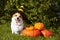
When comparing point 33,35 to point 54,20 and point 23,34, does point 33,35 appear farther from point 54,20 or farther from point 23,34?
point 54,20

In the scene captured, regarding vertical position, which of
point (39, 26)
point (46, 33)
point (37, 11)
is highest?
point (37, 11)

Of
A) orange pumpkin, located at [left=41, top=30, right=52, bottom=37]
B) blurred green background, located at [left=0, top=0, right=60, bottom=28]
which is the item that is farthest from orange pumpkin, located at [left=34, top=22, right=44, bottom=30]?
blurred green background, located at [left=0, top=0, right=60, bottom=28]

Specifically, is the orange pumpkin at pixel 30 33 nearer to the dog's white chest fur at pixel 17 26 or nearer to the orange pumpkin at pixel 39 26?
the dog's white chest fur at pixel 17 26

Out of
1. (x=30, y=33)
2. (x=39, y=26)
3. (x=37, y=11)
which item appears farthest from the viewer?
(x=37, y=11)

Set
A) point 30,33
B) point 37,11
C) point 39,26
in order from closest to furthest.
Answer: point 30,33, point 39,26, point 37,11

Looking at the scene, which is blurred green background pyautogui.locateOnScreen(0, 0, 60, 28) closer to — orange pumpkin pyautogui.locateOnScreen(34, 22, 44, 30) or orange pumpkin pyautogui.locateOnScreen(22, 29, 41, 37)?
orange pumpkin pyautogui.locateOnScreen(34, 22, 44, 30)

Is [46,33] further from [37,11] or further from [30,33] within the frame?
[37,11]

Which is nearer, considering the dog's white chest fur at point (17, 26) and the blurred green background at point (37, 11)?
the dog's white chest fur at point (17, 26)

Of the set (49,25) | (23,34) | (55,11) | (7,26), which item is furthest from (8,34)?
(55,11)

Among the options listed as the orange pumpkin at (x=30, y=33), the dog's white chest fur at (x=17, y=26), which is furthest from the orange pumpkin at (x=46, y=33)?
the dog's white chest fur at (x=17, y=26)

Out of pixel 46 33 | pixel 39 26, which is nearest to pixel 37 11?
pixel 39 26

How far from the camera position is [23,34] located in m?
6.18

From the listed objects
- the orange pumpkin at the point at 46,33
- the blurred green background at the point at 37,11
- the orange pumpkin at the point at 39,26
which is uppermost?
the blurred green background at the point at 37,11

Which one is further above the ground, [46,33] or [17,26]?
[17,26]
